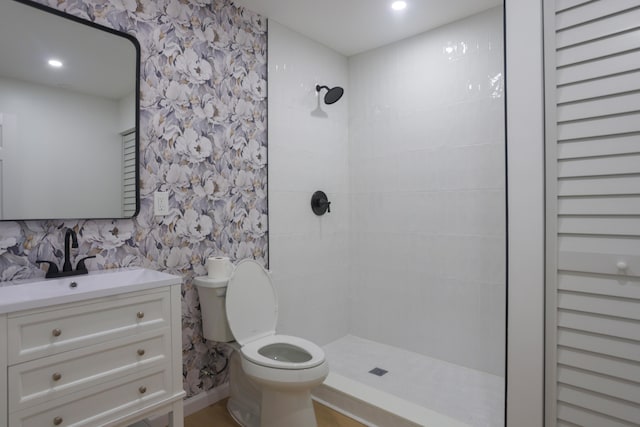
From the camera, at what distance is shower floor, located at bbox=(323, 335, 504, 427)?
2.08 m

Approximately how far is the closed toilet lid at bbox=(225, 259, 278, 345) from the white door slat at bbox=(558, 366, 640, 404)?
1484 millimetres

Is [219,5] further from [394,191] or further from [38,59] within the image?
[394,191]

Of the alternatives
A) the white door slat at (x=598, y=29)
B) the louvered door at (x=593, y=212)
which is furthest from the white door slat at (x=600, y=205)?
the white door slat at (x=598, y=29)

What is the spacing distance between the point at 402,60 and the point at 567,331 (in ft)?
7.29

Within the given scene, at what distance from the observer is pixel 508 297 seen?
155cm

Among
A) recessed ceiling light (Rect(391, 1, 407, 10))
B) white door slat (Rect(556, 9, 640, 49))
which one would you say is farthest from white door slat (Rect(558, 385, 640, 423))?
recessed ceiling light (Rect(391, 1, 407, 10))

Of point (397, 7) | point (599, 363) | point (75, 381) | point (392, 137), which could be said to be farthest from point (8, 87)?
point (599, 363)

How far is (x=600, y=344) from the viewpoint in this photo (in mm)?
1371

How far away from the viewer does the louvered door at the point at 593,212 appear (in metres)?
1.31

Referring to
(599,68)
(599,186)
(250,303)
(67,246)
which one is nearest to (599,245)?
(599,186)

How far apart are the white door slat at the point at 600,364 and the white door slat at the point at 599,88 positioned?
0.99 m

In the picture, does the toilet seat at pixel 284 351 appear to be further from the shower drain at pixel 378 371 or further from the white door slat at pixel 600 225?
the white door slat at pixel 600 225

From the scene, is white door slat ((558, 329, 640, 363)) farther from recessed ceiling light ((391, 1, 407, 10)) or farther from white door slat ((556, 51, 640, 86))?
recessed ceiling light ((391, 1, 407, 10))

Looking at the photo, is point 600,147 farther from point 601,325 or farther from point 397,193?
point 397,193
